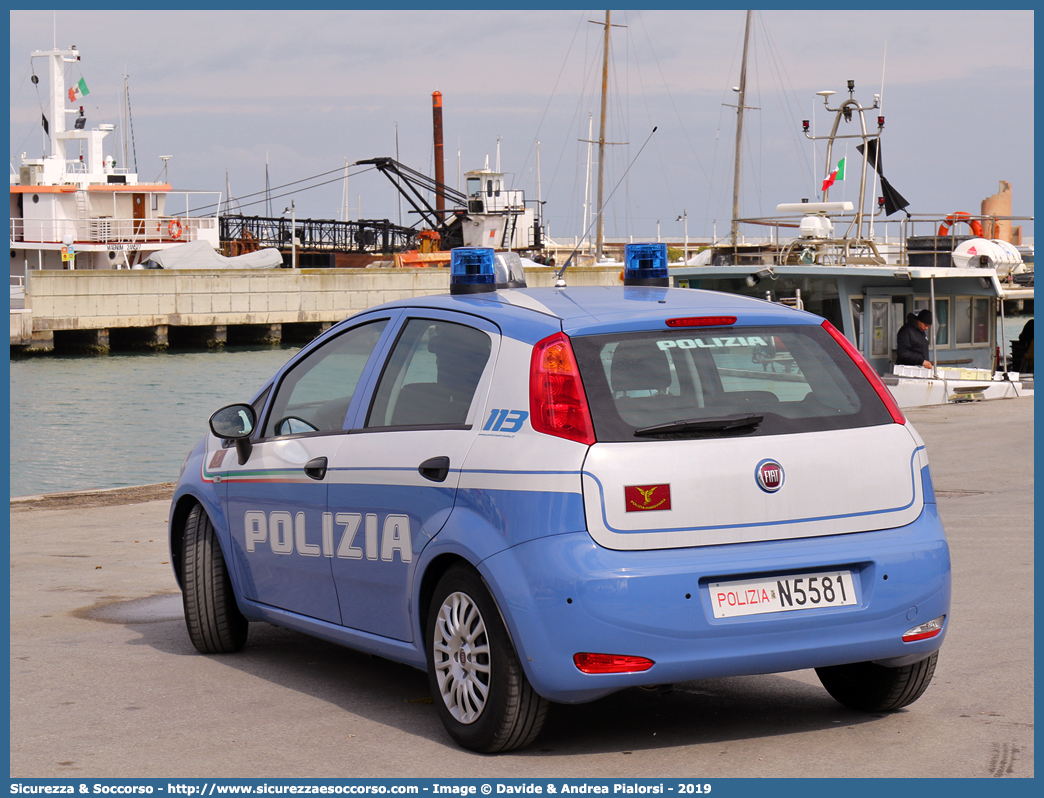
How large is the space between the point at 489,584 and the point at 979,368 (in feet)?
73.2

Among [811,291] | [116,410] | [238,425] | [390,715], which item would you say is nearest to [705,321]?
[390,715]

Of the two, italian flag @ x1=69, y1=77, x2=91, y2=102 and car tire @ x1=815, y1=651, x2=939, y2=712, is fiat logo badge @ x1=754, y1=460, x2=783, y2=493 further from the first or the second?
italian flag @ x1=69, y1=77, x2=91, y2=102

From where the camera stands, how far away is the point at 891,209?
2673cm

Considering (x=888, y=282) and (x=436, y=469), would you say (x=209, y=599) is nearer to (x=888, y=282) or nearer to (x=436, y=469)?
(x=436, y=469)

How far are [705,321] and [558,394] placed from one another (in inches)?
27.6

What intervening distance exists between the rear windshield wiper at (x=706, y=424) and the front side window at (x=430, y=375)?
0.76m

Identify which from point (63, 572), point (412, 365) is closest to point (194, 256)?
point (63, 572)

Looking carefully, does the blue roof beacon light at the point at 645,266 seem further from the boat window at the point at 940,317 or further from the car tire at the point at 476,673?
the boat window at the point at 940,317

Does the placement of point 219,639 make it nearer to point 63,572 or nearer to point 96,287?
point 63,572

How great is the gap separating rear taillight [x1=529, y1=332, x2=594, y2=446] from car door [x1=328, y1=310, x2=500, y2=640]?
0.94 feet

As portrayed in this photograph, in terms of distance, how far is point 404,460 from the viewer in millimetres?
5312

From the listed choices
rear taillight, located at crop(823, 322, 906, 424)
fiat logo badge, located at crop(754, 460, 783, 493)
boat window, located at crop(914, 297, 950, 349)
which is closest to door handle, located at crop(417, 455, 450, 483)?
fiat logo badge, located at crop(754, 460, 783, 493)

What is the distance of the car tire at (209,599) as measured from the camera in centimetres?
683

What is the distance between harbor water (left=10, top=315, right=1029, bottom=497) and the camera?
26453 mm
